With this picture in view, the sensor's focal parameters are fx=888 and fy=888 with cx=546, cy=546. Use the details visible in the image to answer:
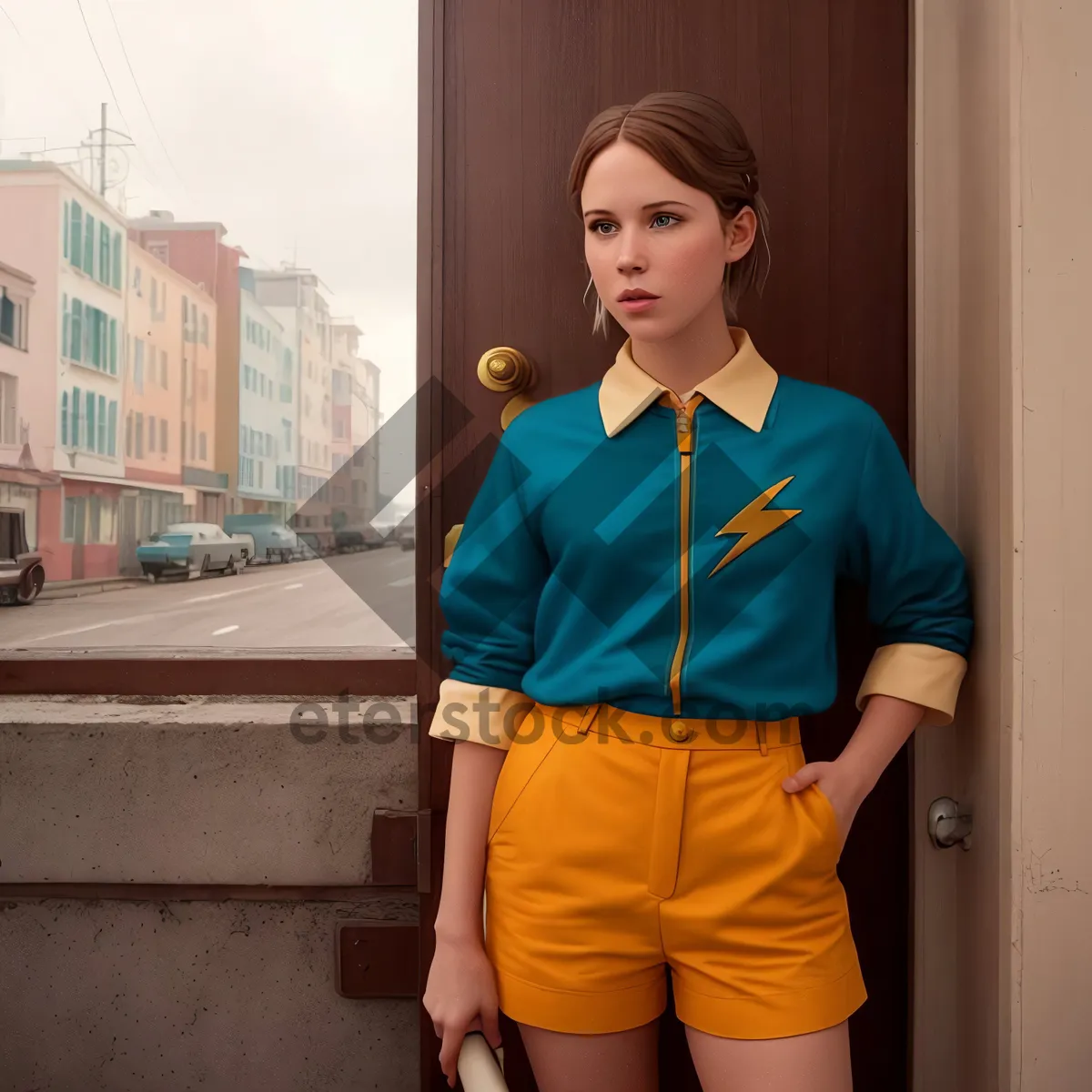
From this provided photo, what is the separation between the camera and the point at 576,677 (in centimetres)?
91

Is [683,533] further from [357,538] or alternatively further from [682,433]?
[357,538]

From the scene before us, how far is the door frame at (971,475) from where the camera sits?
96cm

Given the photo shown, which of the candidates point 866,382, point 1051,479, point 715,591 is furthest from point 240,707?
point 1051,479

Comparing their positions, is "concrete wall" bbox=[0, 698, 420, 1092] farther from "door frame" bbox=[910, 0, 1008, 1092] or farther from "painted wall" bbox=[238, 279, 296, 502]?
"door frame" bbox=[910, 0, 1008, 1092]

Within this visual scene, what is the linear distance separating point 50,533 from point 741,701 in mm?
1190

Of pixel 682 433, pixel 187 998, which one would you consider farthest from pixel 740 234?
pixel 187 998

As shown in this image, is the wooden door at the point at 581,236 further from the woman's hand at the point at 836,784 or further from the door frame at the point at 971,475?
the woman's hand at the point at 836,784

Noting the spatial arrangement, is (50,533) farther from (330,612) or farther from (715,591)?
(715,591)

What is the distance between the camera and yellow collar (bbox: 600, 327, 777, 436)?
932mm

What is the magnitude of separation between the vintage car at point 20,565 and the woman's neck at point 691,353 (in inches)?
42.9

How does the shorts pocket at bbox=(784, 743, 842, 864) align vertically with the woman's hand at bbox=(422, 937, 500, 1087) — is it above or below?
above

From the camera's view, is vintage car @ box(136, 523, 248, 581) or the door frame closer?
the door frame

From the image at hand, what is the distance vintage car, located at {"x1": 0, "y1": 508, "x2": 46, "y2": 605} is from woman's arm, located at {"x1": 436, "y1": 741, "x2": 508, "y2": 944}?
0.91 m

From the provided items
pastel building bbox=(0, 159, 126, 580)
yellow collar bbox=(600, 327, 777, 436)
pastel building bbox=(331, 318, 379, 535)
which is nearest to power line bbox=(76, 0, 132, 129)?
pastel building bbox=(0, 159, 126, 580)
